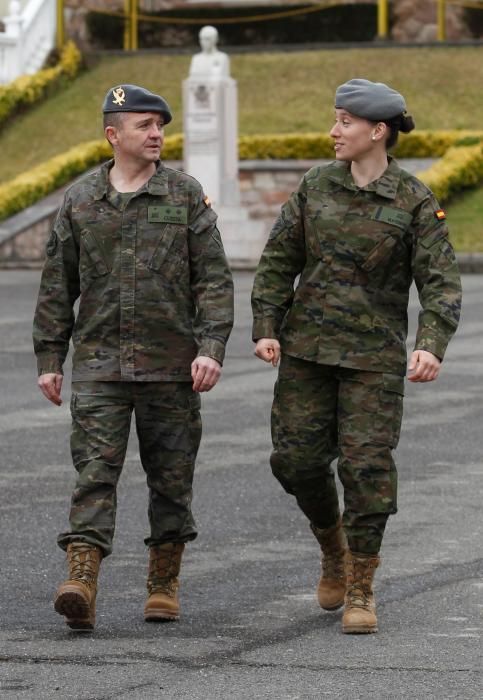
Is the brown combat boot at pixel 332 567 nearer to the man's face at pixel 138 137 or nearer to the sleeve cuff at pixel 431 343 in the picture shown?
the sleeve cuff at pixel 431 343

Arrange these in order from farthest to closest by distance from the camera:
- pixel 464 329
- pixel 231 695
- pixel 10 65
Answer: pixel 10 65 → pixel 464 329 → pixel 231 695

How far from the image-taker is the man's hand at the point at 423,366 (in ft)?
20.6

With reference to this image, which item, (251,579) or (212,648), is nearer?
(212,648)

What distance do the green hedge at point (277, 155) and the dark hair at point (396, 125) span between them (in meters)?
20.6

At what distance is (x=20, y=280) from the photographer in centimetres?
2328

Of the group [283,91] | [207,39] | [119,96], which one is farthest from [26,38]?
[119,96]

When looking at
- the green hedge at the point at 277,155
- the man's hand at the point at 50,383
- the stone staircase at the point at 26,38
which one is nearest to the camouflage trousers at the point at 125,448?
the man's hand at the point at 50,383

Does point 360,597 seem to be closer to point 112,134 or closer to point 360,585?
point 360,585

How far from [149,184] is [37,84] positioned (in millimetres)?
27799

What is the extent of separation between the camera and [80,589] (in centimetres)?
616

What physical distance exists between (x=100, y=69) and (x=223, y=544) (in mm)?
28158

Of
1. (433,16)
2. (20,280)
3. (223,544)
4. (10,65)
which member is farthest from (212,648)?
(433,16)

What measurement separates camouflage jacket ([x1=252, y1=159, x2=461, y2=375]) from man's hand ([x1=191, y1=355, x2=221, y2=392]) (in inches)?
7.6

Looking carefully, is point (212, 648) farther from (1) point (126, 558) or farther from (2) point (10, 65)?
(2) point (10, 65)
